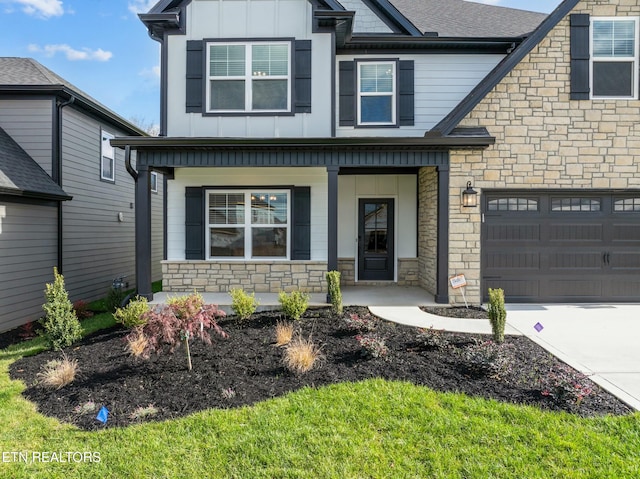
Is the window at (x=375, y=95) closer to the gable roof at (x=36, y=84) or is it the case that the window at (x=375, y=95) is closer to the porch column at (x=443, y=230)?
the porch column at (x=443, y=230)

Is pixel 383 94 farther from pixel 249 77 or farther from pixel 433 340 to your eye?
pixel 433 340

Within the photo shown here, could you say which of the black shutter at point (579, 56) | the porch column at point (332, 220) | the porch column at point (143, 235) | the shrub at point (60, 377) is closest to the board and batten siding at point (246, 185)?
the porch column at point (332, 220)

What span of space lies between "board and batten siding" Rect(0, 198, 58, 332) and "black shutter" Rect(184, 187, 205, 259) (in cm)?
305

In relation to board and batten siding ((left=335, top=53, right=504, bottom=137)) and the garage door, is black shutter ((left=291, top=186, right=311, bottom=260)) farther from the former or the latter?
the garage door

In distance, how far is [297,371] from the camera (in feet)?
13.4

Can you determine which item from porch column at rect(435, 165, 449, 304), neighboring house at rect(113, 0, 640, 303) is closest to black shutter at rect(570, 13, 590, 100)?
neighboring house at rect(113, 0, 640, 303)

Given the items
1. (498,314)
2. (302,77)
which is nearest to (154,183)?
(302,77)

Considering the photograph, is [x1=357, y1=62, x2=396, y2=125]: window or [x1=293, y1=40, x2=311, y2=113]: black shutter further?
[x1=357, y1=62, x2=396, y2=125]: window

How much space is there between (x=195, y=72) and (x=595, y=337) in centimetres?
892

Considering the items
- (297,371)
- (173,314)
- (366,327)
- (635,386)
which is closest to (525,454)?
(635,386)

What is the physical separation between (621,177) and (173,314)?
864cm

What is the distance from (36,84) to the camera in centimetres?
817

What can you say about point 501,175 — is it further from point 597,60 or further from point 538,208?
point 597,60

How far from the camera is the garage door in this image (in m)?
7.37
